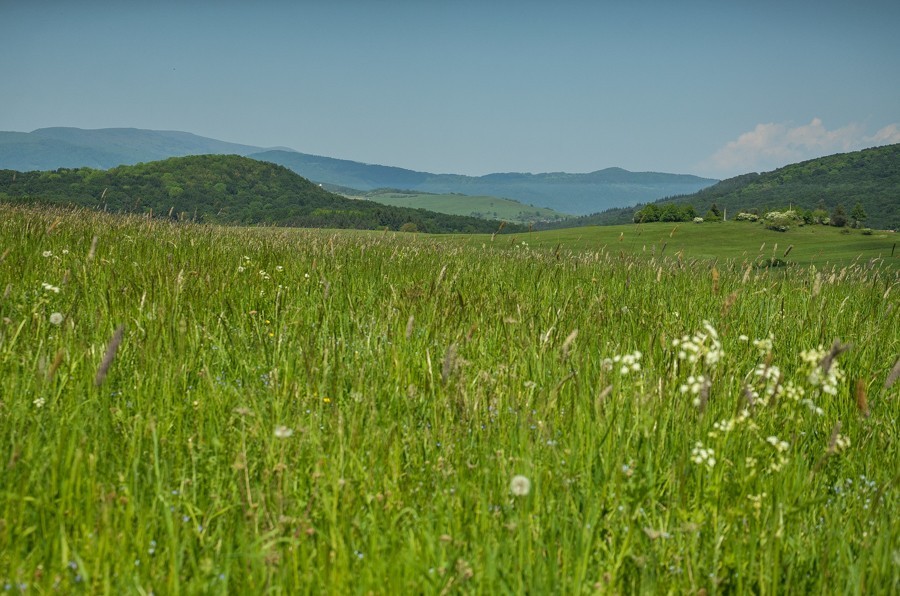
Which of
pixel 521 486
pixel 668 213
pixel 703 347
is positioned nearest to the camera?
pixel 521 486

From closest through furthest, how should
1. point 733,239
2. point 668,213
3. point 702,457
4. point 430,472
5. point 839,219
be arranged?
point 702,457, point 430,472, point 733,239, point 839,219, point 668,213

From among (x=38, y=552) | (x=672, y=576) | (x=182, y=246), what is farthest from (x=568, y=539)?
(x=182, y=246)

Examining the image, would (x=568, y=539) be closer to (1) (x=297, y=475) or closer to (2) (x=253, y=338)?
(1) (x=297, y=475)

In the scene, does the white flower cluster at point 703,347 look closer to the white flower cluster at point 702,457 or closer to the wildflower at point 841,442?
the white flower cluster at point 702,457

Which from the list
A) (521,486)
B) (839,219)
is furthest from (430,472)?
(839,219)

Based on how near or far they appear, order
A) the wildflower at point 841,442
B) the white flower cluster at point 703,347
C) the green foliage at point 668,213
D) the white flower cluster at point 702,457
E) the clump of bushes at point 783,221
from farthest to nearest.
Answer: the green foliage at point 668,213, the clump of bushes at point 783,221, the white flower cluster at point 703,347, the wildflower at point 841,442, the white flower cluster at point 702,457

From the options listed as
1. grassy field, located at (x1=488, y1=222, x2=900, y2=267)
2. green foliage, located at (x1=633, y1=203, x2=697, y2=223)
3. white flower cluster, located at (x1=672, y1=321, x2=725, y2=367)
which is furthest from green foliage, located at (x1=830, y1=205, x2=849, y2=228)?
white flower cluster, located at (x1=672, y1=321, x2=725, y2=367)

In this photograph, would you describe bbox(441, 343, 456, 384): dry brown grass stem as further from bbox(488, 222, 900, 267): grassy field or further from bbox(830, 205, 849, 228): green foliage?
bbox(830, 205, 849, 228): green foliage

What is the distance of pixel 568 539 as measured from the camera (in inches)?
89.9

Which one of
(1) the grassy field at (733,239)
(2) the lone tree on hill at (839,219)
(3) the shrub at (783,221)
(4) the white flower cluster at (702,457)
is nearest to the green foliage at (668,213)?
(1) the grassy field at (733,239)

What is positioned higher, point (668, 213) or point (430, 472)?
point (668, 213)

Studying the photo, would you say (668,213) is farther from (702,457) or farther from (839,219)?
(702,457)

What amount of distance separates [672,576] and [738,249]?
56.8 meters

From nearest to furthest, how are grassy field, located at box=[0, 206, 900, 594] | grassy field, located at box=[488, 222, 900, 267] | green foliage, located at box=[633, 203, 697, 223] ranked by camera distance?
grassy field, located at box=[0, 206, 900, 594] < grassy field, located at box=[488, 222, 900, 267] < green foliage, located at box=[633, 203, 697, 223]
